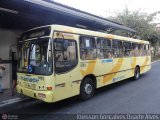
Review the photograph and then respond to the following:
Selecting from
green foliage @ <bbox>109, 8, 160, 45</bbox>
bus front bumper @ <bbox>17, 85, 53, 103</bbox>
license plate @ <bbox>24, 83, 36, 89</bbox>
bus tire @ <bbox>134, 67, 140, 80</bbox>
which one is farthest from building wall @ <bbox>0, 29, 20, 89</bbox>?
green foliage @ <bbox>109, 8, 160, 45</bbox>

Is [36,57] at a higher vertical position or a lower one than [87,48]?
lower

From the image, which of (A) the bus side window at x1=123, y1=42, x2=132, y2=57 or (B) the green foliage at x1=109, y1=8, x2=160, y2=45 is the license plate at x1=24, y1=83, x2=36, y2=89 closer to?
(A) the bus side window at x1=123, y1=42, x2=132, y2=57

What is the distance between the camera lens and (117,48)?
995 centimetres

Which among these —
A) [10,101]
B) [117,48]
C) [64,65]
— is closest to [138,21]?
[117,48]

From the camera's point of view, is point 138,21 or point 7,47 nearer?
point 7,47

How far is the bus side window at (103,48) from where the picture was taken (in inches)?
335

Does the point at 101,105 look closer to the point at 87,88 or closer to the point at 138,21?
the point at 87,88

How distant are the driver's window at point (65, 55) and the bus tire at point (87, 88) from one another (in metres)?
0.98

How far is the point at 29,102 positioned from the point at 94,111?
2780 mm

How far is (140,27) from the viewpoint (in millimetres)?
25172

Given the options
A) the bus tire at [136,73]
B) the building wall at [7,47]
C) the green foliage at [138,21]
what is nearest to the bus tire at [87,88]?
the building wall at [7,47]

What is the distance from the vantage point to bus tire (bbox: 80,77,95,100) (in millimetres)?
7523

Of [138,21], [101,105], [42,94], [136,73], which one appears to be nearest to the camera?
[42,94]

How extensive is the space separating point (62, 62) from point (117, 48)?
165 inches
